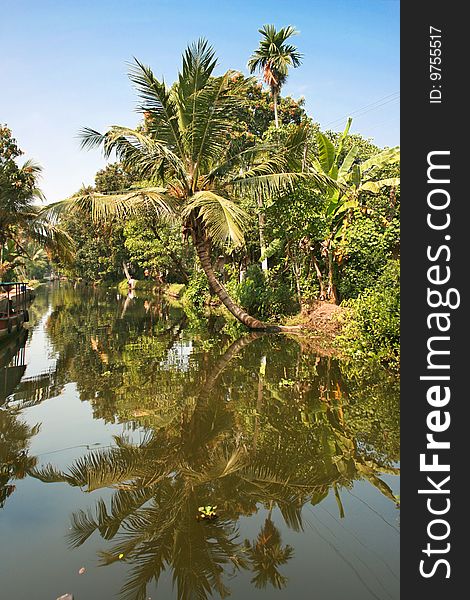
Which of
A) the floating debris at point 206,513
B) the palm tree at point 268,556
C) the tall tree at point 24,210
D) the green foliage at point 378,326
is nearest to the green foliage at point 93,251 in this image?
the tall tree at point 24,210

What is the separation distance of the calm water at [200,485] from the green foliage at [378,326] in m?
1.11

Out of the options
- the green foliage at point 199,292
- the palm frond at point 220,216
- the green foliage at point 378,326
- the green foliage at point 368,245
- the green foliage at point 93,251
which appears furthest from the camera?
the green foliage at point 93,251

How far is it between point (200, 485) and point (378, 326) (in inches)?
258

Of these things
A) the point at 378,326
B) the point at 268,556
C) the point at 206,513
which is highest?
the point at 378,326

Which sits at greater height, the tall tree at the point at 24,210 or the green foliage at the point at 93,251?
the green foliage at the point at 93,251

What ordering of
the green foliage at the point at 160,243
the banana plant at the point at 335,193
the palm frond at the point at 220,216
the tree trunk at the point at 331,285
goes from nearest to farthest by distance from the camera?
the palm frond at the point at 220,216, the banana plant at the point at 335,193, the tree trunk at the point at 331,285, the green foliage at the point at 160,243

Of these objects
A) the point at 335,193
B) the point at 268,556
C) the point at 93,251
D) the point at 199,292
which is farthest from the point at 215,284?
the point at 93,251

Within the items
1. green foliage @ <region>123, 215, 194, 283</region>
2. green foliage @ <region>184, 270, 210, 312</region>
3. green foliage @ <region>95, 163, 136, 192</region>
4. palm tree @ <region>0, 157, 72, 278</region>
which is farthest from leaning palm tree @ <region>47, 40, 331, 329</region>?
green foliage @ <region>95, 163, 136, 192</region>

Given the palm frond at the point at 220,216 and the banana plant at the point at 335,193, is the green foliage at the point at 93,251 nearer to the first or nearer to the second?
the banana plant at the point at 335,193

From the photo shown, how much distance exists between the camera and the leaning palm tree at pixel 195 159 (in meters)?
13.0

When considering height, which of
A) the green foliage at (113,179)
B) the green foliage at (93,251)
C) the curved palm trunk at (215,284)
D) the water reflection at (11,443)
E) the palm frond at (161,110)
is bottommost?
the water reflection at (11,443)

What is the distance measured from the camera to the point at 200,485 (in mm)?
4918

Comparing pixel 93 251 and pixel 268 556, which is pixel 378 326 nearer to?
pixel 268 556

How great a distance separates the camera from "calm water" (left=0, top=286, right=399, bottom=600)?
3502 mm
